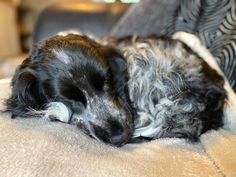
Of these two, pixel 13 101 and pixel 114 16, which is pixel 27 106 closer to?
pixel 13 101

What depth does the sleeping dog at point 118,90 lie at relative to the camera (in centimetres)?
119

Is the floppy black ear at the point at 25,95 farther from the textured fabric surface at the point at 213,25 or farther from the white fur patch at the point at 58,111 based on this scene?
the textured fabric surface at the point at 213,25

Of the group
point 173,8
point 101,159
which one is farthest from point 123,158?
point 173,8

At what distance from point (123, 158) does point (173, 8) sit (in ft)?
3.21

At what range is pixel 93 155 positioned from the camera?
38.3 inches

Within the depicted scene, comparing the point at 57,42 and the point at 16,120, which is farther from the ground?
the point at 57,42

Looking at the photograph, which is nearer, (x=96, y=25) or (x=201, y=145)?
(x=201, y=145)

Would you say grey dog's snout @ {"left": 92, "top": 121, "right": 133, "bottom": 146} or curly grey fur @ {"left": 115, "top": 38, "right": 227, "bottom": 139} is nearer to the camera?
grey dog's snout @ {"left": 92, "top": 121, "right": 133, "bottom": 146}

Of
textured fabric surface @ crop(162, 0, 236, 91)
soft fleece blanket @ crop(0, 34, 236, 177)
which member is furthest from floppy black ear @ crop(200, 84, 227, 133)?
textured fabric surface @ crop(162, 0, 236, 91)

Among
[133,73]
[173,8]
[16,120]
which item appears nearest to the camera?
[16,120]

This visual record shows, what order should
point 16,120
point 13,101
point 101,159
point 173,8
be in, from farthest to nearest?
point 173,8
point 13,101
point 16,120
point 101,159

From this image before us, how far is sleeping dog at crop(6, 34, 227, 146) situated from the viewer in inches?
46.9

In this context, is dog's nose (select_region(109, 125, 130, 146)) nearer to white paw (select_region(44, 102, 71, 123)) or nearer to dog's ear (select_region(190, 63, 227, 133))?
white paw (select_region(44, 102, 71, 123))

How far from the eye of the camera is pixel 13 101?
124cm
